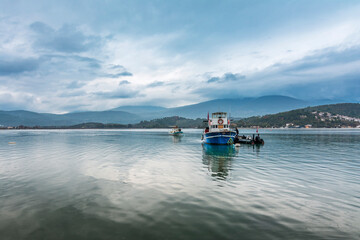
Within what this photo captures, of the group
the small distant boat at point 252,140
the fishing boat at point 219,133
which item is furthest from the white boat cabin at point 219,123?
the small distant boat at point 252,140

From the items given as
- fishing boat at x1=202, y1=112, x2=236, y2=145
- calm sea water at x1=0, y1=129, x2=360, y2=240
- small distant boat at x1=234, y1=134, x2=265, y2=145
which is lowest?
calm sea water at x1=0, y1=129, x2=360, y2=240

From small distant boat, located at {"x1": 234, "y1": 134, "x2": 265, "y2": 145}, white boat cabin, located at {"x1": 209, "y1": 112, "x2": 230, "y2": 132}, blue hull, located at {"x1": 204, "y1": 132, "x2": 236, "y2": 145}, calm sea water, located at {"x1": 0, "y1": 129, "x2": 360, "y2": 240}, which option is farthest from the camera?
white boat cabin, located at {"x1": 209, "y1": 112, "x2": 230, "y2": 132}

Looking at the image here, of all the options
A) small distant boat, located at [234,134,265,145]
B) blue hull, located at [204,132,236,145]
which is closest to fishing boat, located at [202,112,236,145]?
blue hull, located at [204,132,236,145]

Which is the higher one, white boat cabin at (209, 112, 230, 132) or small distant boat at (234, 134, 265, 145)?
white boat cabin at (209, 112, 230, 132)

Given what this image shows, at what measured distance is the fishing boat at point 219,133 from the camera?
52.3m

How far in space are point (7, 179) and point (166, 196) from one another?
47.7 ft

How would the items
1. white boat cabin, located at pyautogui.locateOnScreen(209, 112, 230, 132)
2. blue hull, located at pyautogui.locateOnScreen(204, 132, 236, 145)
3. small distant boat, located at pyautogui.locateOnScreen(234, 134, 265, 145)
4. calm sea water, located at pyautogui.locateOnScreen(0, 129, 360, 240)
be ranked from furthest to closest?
1. white boat cabin, located at pyautogui.locateOnScreen(209, 112, 230, 132)
2. small distant boat, located at pyautogui.locateOnScreen(234, 134, 265, 145)
3. blue hull, located at pyautogui.locateOnScreen(204, 132, 236, 145)
4. calm sea water, located at pyautogui.locateOnScreen(0, 129, 360, 240)

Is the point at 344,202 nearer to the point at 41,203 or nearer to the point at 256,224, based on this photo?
the point at 256,224

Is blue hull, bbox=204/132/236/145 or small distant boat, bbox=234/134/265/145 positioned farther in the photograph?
small distant boat, bbox=234/134/265/145

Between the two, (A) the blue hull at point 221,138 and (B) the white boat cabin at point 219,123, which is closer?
(A) the blue hull at point 221,138

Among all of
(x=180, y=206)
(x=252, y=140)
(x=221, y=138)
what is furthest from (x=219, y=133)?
(x=180, y=206)

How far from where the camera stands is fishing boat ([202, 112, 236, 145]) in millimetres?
52312

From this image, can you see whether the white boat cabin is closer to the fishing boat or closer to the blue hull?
the fishing boat

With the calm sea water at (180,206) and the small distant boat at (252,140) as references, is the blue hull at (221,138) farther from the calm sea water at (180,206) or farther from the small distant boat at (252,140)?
the calm sea water at (180,206)
